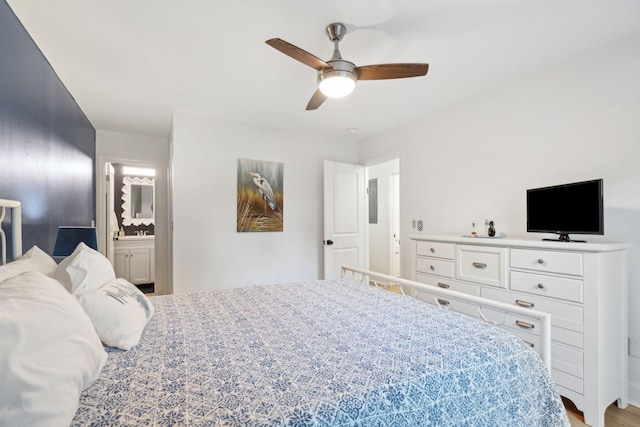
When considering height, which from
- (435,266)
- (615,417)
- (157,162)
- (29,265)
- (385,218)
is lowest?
(615,417)

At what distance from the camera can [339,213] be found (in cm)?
423

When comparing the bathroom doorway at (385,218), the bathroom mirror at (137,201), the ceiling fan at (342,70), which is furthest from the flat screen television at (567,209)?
the bathroom mirror at (137,201)

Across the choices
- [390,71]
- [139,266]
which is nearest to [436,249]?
[390,71]

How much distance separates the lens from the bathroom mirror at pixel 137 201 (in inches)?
213

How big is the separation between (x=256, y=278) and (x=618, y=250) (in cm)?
339

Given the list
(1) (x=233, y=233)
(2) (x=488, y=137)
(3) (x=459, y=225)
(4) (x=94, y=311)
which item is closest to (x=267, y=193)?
(1) (x=233, y=233)

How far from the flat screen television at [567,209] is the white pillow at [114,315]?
8.53 feet

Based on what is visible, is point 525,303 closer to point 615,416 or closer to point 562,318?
point 562,318

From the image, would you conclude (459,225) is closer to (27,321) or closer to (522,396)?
(522,396)

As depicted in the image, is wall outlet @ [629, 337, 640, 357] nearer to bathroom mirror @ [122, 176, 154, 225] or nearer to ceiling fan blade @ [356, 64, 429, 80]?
ceiling fan blade @ [356, 64, 429, 80]

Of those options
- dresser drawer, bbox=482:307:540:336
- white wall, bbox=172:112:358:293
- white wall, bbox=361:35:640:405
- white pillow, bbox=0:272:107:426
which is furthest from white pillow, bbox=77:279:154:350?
white wall, bbox=361:35:640:405

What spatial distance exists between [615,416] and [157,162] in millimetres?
5321

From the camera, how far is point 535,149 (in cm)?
246

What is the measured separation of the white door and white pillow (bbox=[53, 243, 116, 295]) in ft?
9.40
